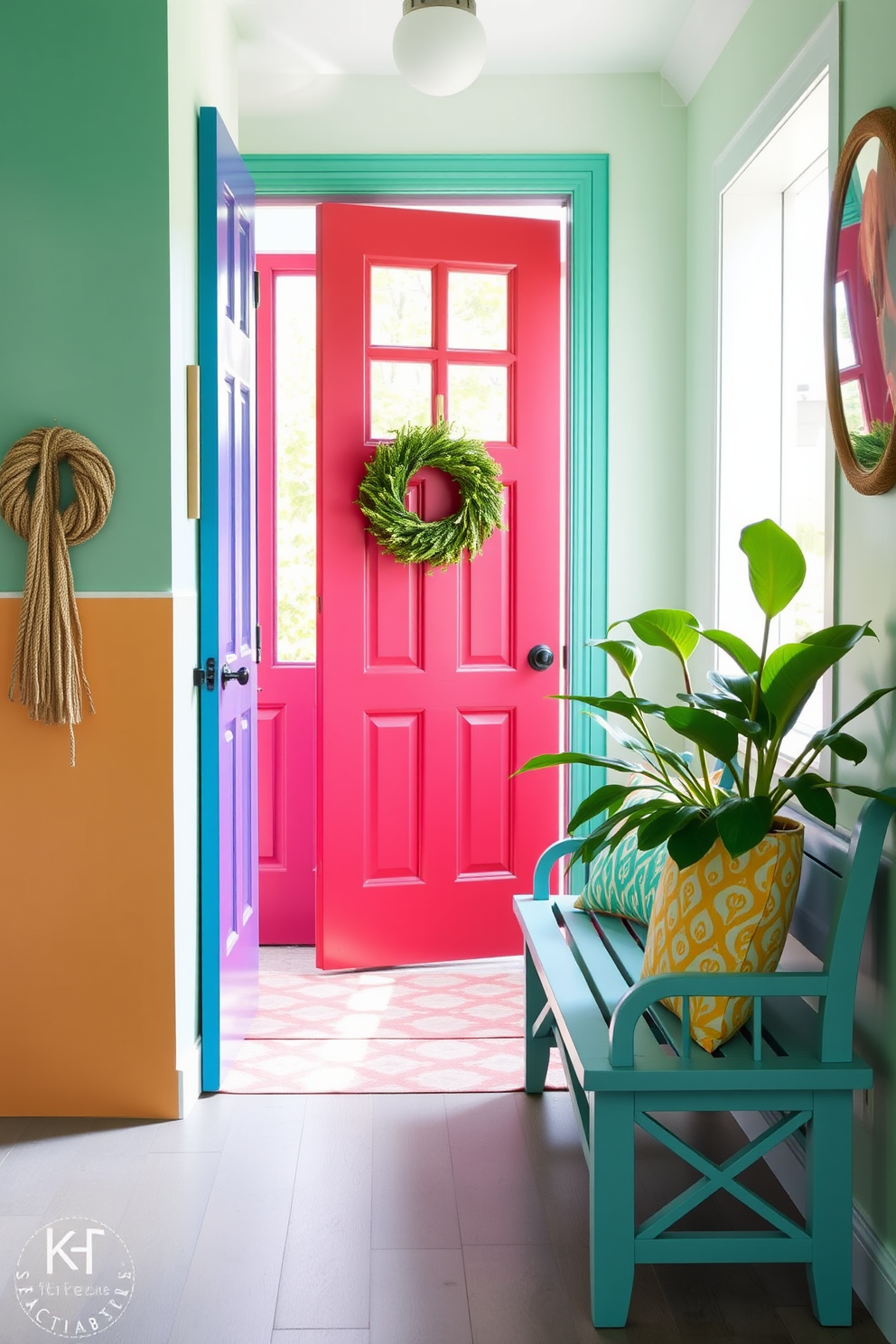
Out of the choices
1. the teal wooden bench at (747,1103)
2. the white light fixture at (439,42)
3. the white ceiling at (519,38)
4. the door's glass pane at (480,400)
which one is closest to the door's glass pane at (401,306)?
the door's glass pane at (480,400)

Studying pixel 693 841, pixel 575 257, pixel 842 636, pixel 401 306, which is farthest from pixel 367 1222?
pixel 575 257

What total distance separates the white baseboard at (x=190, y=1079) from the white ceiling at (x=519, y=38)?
8.94 ft

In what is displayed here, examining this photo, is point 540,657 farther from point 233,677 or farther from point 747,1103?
point 747,1103

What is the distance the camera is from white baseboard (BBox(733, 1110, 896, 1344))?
6.04ft

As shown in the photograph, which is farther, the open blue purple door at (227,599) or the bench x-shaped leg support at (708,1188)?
the open blue purple door at (227,599)

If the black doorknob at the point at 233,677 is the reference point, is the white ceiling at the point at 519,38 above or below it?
above

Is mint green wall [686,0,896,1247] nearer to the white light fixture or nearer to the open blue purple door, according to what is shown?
the white light fixture

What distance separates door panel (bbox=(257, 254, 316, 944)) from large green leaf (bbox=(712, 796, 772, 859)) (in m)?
2.45

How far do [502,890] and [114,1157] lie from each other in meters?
1.66

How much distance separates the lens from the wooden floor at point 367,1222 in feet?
6.07

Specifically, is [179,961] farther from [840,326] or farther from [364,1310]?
[840,326]

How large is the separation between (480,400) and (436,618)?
0.72 metres

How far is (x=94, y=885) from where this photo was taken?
8.34 ft

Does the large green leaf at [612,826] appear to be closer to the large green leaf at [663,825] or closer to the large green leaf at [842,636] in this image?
the large green leaf at [663,825]
